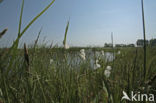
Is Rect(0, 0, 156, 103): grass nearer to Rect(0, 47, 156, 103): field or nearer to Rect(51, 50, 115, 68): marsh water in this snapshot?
Rect(0, 47, 156, 103): field

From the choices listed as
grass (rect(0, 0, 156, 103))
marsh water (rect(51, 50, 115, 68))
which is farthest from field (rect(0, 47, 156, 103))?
marsh water (rect(51, 50, 115, 68))

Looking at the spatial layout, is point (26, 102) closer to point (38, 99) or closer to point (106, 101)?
point (38, 99)

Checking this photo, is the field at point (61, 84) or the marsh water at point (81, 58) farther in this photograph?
the marsh water at point (81, 58)

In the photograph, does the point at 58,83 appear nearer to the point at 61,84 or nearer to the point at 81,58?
the point at 61,84

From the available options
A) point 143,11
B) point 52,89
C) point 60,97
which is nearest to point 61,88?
point 60,97

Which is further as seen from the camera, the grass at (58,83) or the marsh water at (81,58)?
the marsh water at (81,58)

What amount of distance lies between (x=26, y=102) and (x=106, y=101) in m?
0.54

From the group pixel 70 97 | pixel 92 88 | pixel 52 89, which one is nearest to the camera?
pixel 70 97

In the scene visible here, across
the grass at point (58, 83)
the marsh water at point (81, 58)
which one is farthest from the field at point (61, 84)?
the marsh water at point (81, 58)

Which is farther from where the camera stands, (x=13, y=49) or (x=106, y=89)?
(x=106, y=89)

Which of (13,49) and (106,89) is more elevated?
(13,49)

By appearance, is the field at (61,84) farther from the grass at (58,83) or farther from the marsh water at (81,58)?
the marsh water at (81,58)

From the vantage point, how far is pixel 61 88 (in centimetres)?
102

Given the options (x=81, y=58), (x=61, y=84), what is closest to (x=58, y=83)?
(x=61, y=84)
